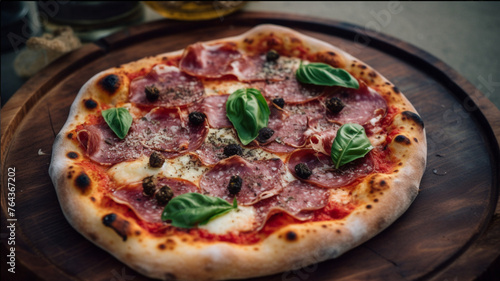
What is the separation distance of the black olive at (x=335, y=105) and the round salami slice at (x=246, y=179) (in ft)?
2.14

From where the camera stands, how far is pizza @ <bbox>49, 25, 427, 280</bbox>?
2.68 m

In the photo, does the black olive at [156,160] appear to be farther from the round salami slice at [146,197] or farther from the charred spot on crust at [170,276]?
the charred spot on crust at [170,276]

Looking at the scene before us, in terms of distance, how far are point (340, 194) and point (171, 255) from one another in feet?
3.60

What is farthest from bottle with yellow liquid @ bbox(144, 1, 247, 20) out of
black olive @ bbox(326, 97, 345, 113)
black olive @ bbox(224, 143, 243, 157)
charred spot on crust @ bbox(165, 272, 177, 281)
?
charred spot on crust @ bbox(165, 272, 177, 281)

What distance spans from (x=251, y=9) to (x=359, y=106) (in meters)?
2.37

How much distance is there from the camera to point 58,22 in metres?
5.01

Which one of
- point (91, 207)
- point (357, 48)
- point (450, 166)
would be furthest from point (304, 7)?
point (91, 207)

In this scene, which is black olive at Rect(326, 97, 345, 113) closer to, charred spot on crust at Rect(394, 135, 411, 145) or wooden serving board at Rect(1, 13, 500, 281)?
charred spot on crust at Rect(394, 135, 411, 145)

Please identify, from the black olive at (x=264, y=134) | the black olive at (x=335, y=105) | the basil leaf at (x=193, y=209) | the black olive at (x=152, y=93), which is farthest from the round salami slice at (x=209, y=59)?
the basil leaf at (x=193, y=209)

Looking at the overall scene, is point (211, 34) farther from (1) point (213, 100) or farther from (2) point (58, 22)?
(2) point (58, 22)

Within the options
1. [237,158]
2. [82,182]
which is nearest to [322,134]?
[237,158]

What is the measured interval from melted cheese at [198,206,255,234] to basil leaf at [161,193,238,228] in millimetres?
33

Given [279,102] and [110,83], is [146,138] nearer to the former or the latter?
[110,83]

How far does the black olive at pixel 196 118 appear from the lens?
3.41 m
